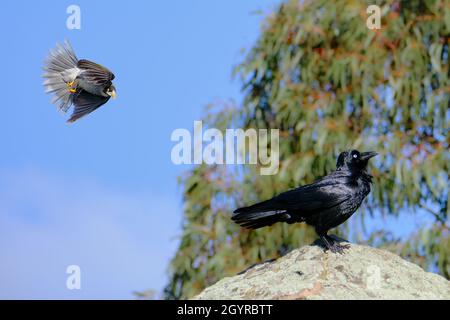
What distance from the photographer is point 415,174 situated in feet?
42.5

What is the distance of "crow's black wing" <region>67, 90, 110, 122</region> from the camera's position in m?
6.67

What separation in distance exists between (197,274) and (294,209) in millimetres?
7164

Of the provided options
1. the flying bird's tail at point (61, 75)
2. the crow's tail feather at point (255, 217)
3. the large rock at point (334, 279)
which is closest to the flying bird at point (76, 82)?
the flying bird's tail at point (61, 75)

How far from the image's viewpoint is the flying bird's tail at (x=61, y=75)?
6.69 meters

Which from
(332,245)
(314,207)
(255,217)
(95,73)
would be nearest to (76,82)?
(95,73)

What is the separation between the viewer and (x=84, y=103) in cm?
672

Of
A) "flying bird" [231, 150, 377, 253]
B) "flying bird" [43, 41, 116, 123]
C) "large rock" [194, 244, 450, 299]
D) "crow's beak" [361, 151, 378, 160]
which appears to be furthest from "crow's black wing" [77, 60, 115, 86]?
"crow's beak" [361, 151, 378, 160]

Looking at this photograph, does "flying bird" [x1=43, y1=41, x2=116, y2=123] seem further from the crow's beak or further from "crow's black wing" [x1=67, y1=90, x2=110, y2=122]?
the crow's beak

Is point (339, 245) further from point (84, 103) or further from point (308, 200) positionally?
point (84, 103)

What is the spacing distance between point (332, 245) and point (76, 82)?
2.09 meters

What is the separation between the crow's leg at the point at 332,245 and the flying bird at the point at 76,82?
1.74m

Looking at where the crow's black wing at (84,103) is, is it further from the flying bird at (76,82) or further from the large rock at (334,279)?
the large rock at (334,279)
